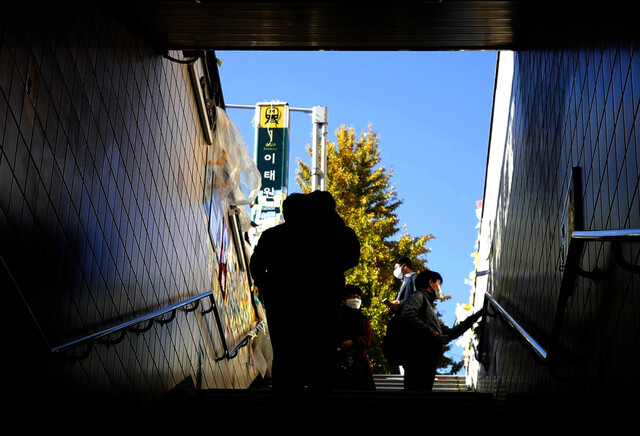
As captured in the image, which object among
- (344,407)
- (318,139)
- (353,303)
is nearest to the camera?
(344,407)

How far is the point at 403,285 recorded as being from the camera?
9320 millimetres

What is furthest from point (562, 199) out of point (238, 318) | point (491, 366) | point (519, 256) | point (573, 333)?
point (238, 318)

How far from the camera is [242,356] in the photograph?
10.9 meters

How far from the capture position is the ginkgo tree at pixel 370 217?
2145 centimetres

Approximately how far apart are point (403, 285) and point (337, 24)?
365cm

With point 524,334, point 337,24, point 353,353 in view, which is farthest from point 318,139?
point 524,334

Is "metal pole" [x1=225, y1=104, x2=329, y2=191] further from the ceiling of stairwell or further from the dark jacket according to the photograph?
the ceiling of stairwell

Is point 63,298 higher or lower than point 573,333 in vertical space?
higher

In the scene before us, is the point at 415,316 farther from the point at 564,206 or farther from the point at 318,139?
the point at 318,139

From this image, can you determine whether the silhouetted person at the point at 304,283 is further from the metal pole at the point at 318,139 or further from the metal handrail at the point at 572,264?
the metal pole at the point at 318,139

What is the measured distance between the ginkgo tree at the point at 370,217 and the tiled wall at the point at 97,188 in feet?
44.3

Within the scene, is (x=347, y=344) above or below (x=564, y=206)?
below

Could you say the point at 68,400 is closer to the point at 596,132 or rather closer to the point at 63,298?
the point at 63,298

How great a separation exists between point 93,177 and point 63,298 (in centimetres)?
89
